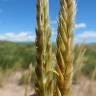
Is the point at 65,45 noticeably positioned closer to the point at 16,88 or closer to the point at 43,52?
the point at 43,52

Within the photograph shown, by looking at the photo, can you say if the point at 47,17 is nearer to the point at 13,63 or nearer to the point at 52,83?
the point at 52,83

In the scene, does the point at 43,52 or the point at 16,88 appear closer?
the point at 43,52

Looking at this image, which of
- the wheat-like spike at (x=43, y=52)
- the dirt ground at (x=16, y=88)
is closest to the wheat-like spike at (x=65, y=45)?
the wheat-like spike at (x=43, y=52)

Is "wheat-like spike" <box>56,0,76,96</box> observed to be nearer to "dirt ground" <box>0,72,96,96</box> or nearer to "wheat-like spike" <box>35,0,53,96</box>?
"wheat-like spike" <box>35,0,53,96</box>

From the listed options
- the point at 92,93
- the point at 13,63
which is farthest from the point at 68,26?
the point at 13,63

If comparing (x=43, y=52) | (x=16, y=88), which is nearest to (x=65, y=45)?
(x=43, y=52)

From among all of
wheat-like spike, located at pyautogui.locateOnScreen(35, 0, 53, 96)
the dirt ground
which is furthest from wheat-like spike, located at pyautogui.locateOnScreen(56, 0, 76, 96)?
the dirt ground

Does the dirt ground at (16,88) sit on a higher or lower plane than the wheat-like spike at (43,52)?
lower

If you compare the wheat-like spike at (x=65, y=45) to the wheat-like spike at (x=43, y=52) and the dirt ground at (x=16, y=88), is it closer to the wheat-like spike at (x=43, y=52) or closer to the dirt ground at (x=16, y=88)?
the wheat-like spike at (x=43, y=52)
